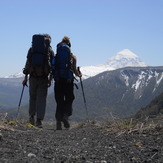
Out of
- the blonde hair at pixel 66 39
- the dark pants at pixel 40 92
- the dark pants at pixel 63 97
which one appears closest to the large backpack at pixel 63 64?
the dark pants at pixel 63 97

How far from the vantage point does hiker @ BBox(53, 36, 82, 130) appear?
10484 mm

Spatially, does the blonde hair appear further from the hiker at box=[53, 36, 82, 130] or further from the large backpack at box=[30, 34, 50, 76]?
the large backpack at box=[30, 34, 50, 76]

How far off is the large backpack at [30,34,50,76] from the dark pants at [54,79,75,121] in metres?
0.60

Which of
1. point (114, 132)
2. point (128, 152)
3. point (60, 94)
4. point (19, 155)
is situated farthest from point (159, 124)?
point (60, 94)

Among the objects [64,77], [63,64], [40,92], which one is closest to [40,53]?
[63,64]

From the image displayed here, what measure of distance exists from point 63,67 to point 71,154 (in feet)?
20.0

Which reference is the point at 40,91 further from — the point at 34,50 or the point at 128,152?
the point at 128,152

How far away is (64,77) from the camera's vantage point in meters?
10.5

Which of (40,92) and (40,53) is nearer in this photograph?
(40,53)

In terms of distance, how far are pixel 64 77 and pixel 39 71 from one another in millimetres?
790

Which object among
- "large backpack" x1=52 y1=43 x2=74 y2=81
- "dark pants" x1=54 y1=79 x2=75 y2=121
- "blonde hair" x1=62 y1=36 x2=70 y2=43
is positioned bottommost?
"dark pants" x1=54 y1=79 x2=75 y2=121

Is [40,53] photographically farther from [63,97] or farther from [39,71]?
[63,97]

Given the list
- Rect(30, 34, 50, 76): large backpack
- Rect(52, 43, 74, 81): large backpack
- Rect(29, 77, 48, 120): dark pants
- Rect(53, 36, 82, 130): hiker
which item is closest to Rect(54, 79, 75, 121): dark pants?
Rect(53, 36, 82, 130): hiker

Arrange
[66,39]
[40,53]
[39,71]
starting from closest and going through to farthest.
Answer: [40,53]
[39,71]
[66,39]
